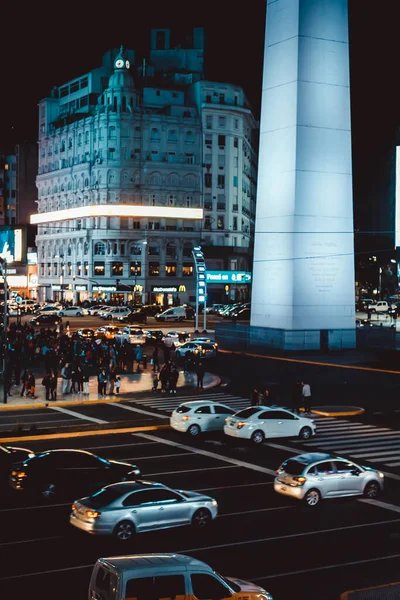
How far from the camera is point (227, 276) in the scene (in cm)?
11081

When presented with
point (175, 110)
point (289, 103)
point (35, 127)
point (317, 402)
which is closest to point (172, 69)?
point (175, 110)

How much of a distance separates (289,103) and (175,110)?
2890 inches

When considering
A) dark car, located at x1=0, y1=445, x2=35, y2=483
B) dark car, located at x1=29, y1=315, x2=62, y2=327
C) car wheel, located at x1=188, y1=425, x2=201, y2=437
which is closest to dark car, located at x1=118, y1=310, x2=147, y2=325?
dark car, located at x1=29, y1=315, x2=62, y2=327

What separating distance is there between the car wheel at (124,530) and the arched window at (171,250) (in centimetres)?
9877

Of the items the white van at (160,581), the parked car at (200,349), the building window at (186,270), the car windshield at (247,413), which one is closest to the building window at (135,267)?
the building window at (186,270)

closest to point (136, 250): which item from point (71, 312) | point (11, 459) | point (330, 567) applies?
point (71, 312)

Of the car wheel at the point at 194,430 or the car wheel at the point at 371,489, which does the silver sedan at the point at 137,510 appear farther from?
the car wheel at the point at 194,430

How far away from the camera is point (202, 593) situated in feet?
33.2

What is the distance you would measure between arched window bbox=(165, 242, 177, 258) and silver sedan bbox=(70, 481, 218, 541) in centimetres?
9798

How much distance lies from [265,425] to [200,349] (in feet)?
76.5

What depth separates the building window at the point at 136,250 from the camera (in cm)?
11100

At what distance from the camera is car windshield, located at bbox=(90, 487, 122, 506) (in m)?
15.0

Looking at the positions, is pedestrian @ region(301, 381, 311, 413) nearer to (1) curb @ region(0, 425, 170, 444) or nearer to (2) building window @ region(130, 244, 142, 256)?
(1) curb @ region(0, 425, 170, 444)

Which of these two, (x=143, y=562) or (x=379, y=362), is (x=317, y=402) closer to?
(x=379, y=362)
